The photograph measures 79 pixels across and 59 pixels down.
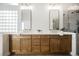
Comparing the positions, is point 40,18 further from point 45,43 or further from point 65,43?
point 65,43

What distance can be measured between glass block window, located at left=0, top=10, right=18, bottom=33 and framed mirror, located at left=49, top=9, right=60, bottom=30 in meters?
1.34

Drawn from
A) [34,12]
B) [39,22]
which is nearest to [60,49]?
[39,22]

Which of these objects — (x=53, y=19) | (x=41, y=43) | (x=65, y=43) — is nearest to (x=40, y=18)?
(x=53, y=19)

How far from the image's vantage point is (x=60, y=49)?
5195mm

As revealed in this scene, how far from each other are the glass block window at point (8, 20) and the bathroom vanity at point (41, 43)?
0.51 metres

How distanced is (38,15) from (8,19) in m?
1.16

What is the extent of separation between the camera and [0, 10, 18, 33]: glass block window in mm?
5239

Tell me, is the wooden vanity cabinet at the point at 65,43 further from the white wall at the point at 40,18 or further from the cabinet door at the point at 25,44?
the cabinet door at the point at 25,44

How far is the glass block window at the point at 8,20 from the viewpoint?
206 inches

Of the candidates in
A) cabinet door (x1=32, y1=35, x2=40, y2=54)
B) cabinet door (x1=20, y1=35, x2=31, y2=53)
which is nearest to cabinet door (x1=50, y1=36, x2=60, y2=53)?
cabinet door (x1=32, y1=35, x2=40, y2=54)

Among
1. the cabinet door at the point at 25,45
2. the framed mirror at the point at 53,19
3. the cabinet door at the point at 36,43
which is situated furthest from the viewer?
the framed mirror at the point at 53,19

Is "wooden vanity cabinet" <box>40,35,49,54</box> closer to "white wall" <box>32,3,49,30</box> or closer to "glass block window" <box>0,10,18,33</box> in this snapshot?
"white wall" <box>32,3,49,30</box>

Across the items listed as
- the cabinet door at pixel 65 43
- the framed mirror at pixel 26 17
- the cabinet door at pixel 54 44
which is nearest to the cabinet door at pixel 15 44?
the framed mirror at pixel 26 17

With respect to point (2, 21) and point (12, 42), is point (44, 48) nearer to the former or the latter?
point (12, 42)
